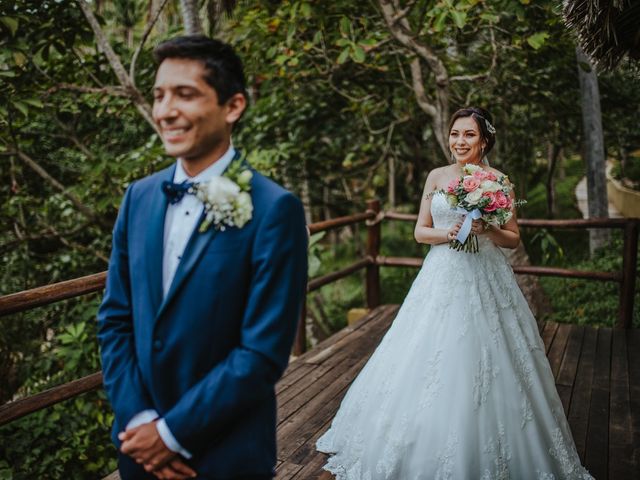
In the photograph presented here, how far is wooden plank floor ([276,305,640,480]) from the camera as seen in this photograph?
3.08m

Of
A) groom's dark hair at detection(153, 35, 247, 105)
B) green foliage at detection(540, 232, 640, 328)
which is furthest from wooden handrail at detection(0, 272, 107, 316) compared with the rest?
green foliage at detection(540, 232, 640, 328)

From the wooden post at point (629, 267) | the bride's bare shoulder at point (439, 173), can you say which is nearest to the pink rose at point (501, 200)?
the bride's bare shoulder at point (439, 173)

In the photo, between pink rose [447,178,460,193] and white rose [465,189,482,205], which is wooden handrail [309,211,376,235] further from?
white rose [465,189,482,205]

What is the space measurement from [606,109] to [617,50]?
25.2 ft

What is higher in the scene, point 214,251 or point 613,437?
point 214,251

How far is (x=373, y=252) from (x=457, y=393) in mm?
3417

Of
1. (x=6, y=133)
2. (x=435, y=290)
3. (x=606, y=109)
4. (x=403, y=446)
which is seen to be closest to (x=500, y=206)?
(x=435, y=290)

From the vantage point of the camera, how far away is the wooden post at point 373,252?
5.98 m

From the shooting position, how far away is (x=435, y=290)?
307 cm

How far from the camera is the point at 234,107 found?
58.2 inches

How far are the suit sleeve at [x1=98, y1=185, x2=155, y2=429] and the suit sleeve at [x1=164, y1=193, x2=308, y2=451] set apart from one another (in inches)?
5.3

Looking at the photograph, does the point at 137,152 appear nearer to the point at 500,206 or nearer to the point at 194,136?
the point at 500,206

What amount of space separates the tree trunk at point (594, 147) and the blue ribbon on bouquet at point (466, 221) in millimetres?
6596

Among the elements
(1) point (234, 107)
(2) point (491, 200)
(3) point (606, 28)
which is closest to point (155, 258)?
(1) point (234, 107)
